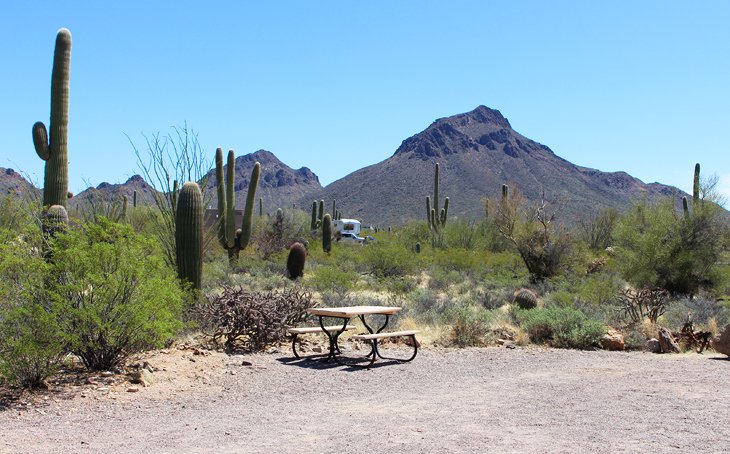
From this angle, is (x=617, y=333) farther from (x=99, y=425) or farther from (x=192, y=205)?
(x=99, y=425)

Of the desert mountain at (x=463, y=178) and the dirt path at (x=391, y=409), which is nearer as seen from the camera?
the dirt path at (x=391, y=409)

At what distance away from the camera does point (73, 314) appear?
874 centimetres

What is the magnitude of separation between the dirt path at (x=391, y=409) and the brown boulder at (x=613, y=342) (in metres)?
1.49

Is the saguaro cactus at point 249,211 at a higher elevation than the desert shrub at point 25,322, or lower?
higher

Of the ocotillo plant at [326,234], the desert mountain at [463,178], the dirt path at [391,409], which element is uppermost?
the desert mountain at [463,178]

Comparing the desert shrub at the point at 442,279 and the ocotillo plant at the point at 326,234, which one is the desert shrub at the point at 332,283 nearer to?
the desert shrub at the point at 442,279

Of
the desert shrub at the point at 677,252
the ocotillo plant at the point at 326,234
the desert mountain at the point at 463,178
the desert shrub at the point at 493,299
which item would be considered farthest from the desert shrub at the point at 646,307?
the desert mountain at the point at 463,178

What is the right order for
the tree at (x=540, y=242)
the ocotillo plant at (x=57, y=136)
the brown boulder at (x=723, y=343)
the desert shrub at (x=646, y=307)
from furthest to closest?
1. the tree at (x=540, y=242)
2. the desert shrub at (x=646, y=307)
3. the ocotillo plant at (x=57, y=136)
4. the brown boulder at (x=723, y=343)

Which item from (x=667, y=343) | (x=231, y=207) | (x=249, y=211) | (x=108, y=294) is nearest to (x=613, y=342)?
(x=667, y=343)

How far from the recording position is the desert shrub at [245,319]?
1162 centimetres

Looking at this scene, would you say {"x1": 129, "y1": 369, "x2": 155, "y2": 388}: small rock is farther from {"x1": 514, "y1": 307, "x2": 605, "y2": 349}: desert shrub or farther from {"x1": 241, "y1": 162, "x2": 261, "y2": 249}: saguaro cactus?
{"x1": 241, "y1": 162, "x2": 261, "y2": 249}: saguaro cactus

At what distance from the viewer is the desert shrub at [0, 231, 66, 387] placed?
8141mm

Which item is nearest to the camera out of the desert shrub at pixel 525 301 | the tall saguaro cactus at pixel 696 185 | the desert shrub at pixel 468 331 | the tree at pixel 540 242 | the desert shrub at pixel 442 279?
the desert shrub at pixel 468 331

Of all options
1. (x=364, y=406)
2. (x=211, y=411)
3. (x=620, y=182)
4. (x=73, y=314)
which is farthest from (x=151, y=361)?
(x=620, y=182)
